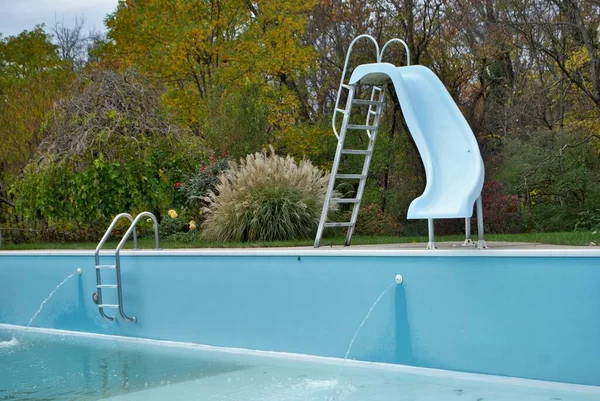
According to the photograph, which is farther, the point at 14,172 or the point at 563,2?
the point at 14,172

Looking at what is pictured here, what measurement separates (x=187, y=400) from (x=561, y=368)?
271 centimetres

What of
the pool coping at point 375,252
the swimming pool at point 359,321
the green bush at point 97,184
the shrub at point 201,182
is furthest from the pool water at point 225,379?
the shrub at point 201,182

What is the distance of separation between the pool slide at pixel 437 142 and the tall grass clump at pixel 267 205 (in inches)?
119

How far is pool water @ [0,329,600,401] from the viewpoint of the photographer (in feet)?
17.3

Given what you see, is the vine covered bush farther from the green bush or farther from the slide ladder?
the slide ladder

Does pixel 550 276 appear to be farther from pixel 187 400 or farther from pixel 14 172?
pixel 14 172

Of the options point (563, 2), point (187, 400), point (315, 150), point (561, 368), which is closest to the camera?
point (561, 368)

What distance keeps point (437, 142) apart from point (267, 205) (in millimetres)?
3688

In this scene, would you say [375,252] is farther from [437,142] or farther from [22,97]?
[22,97]

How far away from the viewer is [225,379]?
19.9 ft

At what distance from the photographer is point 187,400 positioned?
17.9ft

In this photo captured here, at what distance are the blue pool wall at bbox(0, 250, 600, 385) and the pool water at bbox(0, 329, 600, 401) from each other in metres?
0.13

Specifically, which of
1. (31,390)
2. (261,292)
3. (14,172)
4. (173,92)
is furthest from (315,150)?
(31,390)

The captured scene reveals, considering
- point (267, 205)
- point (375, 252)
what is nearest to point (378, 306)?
point (375, 252)
